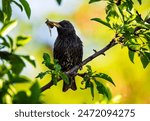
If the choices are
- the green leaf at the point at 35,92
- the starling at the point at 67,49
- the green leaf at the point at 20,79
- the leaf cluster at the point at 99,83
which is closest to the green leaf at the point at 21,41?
the green leaf at the point at 20,79

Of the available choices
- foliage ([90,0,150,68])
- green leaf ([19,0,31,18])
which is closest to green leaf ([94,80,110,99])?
foliage ([90,0,150,68])

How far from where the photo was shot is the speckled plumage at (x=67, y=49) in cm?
334

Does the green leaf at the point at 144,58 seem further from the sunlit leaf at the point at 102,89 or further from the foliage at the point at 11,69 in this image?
the foliage at the point at 11,69

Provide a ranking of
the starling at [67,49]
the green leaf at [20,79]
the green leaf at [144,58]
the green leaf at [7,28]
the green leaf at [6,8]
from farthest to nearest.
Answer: the starling at [67,49]
the green leaf at [144,58]
the green leaf at [6,8]
the green leaf at [7,28]
the green leaf at [20,79]

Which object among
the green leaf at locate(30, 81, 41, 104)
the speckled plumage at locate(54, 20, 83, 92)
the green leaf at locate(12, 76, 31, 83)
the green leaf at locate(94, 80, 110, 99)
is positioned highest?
the speckled plumage at locate(54, 20, 83, 92)

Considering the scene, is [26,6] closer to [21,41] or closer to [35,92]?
[21,41]

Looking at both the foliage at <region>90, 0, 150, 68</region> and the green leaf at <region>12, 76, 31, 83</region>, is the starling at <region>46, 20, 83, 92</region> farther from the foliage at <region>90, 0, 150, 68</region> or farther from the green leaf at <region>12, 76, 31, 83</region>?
the green leaf at <region>12, 76, 31, 83</region>

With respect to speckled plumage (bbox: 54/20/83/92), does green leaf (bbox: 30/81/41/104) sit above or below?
below

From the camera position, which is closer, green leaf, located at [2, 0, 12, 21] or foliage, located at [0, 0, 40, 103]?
foliage, located at [0, 0, 40, 103]

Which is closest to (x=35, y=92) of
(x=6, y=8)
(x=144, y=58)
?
(x=6, y=8)

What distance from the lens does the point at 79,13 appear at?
23.4 feet

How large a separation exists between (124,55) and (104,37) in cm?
33

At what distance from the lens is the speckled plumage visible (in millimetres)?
3340

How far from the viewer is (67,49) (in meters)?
3.41
